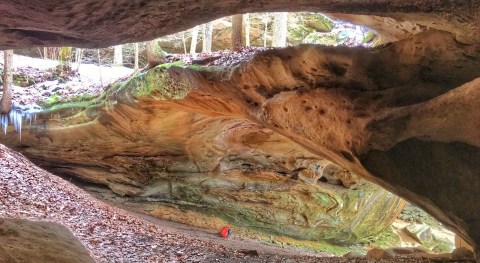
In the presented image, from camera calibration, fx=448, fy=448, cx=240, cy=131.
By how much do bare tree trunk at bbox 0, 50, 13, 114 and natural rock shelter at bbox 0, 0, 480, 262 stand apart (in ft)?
2.17

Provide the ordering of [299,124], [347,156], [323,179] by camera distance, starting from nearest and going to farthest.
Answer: [347,156]
[299,124]
[323,179]

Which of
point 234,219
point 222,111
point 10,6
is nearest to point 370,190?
point 234,219

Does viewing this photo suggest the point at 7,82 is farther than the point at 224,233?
No

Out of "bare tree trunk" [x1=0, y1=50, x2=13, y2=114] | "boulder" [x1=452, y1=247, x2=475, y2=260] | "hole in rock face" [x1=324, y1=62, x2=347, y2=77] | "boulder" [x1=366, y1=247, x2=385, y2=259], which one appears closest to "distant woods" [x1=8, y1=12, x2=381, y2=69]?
"bare tree trunk" [x1=0, y1=50, x2=13, y2=114]

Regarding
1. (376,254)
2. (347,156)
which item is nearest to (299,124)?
(347,156)

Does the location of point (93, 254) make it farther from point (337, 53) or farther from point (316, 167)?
point (316, 167)

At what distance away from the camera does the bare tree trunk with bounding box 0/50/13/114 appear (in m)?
11.8

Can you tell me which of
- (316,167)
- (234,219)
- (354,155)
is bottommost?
(234,219)

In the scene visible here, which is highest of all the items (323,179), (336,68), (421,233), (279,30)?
(279,30)

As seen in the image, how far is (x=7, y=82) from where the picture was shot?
11.9m

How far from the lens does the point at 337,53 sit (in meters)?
7.05

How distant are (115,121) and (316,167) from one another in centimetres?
586

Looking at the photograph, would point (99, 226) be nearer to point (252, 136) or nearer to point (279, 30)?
point (252, 136)

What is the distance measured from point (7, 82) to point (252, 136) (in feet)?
22.2
